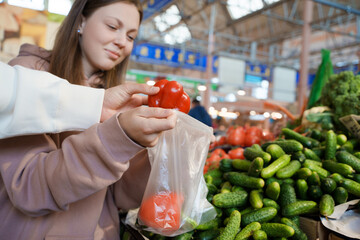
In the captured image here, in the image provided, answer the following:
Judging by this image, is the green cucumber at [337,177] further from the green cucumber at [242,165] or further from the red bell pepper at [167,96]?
the red bell pepper at [167,96]

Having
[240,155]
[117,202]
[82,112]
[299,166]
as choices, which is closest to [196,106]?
[240,155]

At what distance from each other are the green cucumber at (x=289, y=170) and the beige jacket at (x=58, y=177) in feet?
3.42

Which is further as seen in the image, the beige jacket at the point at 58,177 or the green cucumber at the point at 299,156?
the green cucumber at the point at 299,156

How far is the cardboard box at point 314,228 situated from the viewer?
1.49 meters

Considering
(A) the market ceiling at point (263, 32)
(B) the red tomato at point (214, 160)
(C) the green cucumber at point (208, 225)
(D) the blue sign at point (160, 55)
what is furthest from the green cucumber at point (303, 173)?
(A) the market ceiling at point (263, 32)

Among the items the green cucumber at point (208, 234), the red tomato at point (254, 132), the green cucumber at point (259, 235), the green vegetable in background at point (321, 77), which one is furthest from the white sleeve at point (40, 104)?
the green vegetable in background at point (321, 77)

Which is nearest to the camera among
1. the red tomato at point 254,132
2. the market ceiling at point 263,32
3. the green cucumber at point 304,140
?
the green cucumber at point 304,140

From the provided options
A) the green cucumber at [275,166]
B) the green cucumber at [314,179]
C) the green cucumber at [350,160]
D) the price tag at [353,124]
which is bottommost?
the green cucumber at [314,179]

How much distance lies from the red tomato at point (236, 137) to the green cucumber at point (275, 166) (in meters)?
1.32

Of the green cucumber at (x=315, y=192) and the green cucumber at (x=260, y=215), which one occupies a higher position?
the green cucumber at (x=315, y=192)

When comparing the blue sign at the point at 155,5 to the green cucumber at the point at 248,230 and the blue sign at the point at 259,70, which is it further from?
the blue sign at the point at 259,70

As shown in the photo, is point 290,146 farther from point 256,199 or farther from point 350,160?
point 256,199

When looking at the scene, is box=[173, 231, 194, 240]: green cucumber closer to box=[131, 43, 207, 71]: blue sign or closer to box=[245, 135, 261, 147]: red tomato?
box=[245, 135, 261, 147]: red tomato

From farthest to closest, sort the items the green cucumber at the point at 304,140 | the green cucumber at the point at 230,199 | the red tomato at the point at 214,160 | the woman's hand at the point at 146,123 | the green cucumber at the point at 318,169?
1. the red tomato at the point at 214,160
2. the green cucumber at the point at 304,140
3. the green cucumber at the point at 318,169
4. the green cucumber at the point at 230,199
5. the woman's hand at the point at 146,123
